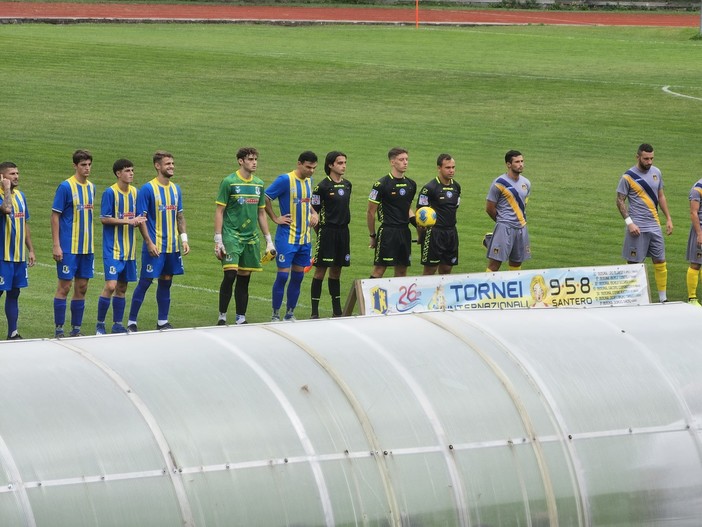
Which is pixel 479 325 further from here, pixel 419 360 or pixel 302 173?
pixel 302 173

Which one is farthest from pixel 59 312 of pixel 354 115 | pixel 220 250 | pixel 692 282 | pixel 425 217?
pixel 354 115

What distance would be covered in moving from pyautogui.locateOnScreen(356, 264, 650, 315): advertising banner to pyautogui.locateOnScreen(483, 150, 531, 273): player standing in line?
2.36m

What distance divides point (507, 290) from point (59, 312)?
5006 mm

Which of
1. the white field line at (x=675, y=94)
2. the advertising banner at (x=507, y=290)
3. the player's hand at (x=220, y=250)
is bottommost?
the advertising banner at (x=507, y=290)

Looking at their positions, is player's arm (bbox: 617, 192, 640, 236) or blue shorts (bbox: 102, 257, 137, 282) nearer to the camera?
blue shorts (bbox: 102, 257, 137, 282)

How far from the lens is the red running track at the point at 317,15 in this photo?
2285 inches

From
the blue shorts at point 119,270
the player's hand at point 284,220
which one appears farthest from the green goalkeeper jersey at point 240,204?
the blue shorts at point 119,270

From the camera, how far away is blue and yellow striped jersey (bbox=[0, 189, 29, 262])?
1585 cm

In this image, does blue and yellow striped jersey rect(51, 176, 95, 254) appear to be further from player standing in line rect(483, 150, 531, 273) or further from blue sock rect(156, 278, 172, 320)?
player standing in line rect(483, 150, 531, 273)

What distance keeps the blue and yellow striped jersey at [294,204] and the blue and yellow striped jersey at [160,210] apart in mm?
1239

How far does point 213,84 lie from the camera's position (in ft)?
135

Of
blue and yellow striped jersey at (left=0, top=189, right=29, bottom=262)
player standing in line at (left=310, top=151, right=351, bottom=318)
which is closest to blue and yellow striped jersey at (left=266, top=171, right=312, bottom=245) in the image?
player standing in line at (left=310, top=151, right=351, bottom=318)

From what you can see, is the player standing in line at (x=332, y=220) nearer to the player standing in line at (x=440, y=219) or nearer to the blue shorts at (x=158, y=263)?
the player standing in line at (x=440, y=219)

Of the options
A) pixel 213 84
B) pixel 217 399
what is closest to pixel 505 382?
pixel 217 399
